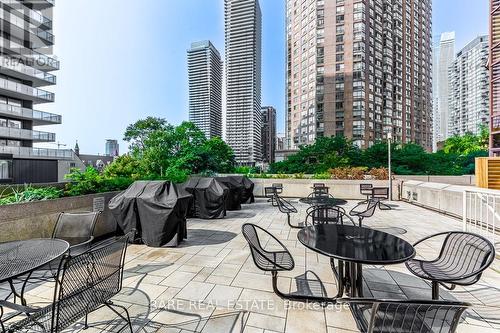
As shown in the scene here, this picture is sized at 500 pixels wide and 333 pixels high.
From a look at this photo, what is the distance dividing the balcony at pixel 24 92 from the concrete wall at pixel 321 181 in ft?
96.8

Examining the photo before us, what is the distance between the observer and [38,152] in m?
25.5

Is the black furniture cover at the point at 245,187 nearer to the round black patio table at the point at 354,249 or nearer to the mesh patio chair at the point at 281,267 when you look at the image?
the mesh patio chair at the point at 281,267

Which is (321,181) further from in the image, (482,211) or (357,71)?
(357,71)

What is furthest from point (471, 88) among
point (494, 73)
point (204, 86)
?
point (494, 73)

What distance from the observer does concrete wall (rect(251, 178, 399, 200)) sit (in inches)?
477

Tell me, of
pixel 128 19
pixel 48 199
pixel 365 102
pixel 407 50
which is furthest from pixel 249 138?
pixel 48 199

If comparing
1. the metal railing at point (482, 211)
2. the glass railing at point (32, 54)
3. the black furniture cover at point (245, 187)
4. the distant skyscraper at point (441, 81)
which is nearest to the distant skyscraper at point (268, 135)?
the distant skyscraper at point (441, 81)

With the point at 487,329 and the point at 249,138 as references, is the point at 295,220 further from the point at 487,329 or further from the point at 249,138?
the point at 249,138

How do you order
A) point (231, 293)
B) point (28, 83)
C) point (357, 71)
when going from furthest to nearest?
point (357, 71) < point (28, 83) < point (231, 293)

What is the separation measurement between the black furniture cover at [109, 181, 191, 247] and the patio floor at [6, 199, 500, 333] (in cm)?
35

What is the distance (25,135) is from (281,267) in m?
35.1

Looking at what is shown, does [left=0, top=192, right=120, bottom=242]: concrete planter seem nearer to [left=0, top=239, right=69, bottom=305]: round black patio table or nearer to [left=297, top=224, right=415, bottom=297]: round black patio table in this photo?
[left=0, top=239, right=69, bottom=305]: round black patio table

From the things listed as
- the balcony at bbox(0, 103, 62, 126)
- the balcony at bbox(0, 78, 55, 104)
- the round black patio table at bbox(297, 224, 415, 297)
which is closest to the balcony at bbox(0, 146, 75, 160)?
the balcony at bbox(0, 103, 62, 126)

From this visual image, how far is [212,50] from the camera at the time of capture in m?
78.6
